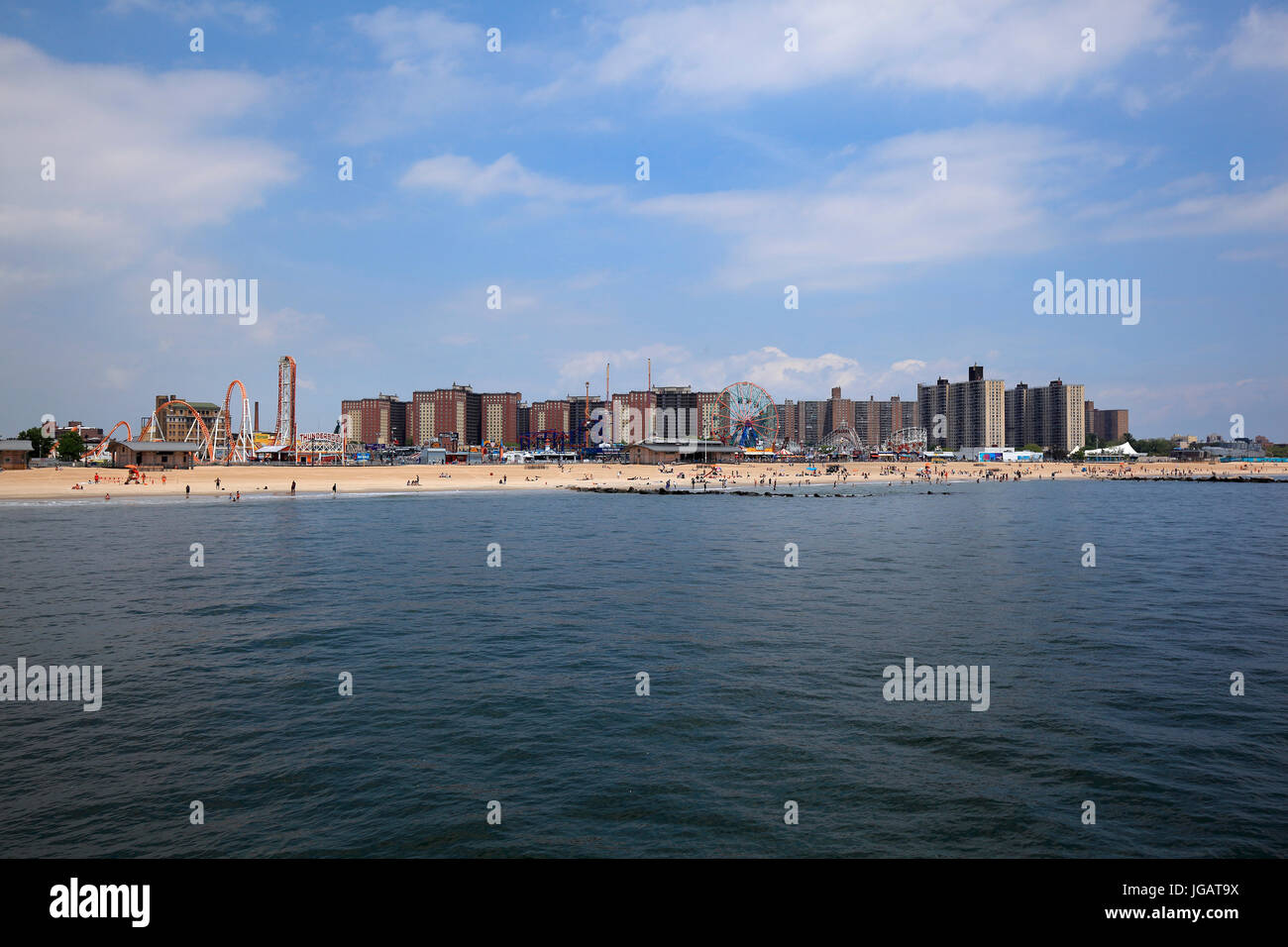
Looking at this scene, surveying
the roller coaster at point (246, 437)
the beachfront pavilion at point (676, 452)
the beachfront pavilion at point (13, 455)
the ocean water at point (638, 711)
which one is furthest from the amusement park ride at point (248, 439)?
the ocean water at point (638, 711)

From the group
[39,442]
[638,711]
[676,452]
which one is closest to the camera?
[638,711]

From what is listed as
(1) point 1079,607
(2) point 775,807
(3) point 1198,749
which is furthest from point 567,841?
(1) point 1079,607

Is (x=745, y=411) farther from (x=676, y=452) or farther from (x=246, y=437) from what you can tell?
(x=246, y=437)

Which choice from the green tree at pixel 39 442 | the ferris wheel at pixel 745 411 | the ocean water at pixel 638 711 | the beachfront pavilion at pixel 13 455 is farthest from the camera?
the ferris wheel at pixel 745 411

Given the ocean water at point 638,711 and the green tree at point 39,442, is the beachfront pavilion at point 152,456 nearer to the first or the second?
the green tree at point 39,442

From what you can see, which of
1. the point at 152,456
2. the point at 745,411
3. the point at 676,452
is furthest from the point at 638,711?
the point at 745,411
